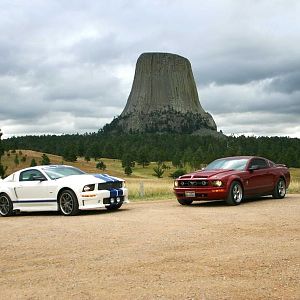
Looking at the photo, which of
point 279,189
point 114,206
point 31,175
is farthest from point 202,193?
point 31,175

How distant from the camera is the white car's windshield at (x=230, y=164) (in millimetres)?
16547

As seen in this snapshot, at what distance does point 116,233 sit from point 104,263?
2.77 m

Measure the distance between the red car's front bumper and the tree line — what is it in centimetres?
6474

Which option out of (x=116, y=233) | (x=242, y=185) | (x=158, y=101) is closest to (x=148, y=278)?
(x=116, y=233)

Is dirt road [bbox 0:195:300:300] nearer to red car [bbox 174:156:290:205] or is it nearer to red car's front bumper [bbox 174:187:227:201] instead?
red car's front bumper [bbox 174:187:227:201]

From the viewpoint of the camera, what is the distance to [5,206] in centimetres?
1535

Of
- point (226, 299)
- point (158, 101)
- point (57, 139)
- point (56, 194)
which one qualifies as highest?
point (158, 101)

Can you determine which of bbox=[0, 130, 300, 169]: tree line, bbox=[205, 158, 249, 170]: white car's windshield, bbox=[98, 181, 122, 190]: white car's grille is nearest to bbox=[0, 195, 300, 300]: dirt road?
bbox=[98, 181, 122, 190]: white car's grille

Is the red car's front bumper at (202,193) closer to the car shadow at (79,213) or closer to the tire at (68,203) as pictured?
the car shadow at (79,213)

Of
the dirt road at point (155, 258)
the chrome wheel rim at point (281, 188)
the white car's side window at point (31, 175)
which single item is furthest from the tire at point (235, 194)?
the white car's side window at point (31, 175)

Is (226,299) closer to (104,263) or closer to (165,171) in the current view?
(104,263)

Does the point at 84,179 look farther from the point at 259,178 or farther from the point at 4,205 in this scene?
the point at 259,178

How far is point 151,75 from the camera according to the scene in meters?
149

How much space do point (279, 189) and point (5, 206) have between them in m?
8.86
